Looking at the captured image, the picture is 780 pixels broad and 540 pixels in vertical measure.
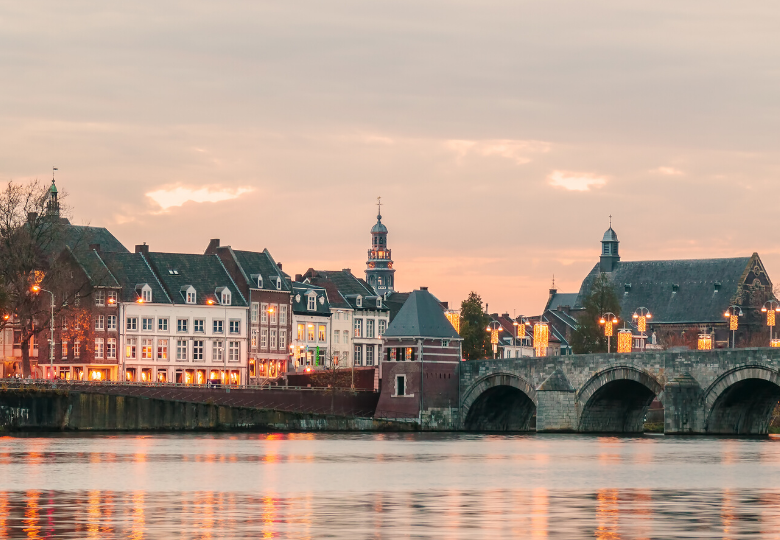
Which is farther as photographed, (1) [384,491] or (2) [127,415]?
(2) [127,415]

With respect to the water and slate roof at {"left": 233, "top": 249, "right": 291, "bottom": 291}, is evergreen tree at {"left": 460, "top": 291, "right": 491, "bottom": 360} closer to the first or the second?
slate roof at {"left": 233, "top": 249, "right": 291, "bottom": 291}

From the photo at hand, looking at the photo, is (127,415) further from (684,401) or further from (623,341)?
(623,341)

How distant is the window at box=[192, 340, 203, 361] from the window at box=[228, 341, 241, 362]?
2921mm

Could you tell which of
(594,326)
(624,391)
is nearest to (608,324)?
(624,391)

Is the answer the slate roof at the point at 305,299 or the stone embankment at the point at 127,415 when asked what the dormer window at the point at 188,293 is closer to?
the slate roof at the point at 305,299

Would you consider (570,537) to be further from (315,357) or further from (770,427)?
(315,357)

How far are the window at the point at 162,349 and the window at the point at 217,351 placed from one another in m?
4.91

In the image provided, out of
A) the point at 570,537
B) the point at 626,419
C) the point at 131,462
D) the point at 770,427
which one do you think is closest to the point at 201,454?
the point at 131,462

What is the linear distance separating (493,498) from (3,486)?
55.7ft

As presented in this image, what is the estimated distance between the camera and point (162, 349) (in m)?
148

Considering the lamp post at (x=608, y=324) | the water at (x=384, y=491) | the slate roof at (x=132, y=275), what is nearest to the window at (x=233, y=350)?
the slate roof at (x=132, y=275)

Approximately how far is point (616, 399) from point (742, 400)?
11803 mm

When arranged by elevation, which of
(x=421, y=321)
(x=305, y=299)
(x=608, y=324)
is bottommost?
(x=608, y=324)

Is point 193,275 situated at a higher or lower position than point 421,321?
higher
